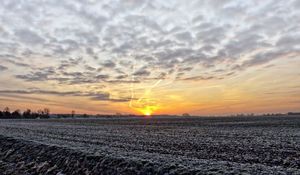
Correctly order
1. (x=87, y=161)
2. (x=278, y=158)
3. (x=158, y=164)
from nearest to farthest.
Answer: (x=158, y=164) < (x=87, y=161) < (x=278, y=158)

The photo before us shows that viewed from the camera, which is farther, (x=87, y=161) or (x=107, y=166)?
(x=87, y=161)

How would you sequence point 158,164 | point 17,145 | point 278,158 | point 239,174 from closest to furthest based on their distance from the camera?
1. point 239,174
2. point 158,164
3. point 278,158
4. point 17,145

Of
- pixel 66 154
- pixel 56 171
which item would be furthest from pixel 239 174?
pixel 66 154

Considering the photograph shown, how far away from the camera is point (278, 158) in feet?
73.4

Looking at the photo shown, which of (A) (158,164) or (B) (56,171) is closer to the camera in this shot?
(A) (158,164)

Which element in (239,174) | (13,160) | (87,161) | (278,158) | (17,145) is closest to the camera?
→ (239,174)

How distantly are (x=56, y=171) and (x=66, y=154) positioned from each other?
263cm

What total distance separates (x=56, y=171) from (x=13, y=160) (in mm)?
8043

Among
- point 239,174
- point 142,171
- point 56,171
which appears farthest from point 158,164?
point 56,171

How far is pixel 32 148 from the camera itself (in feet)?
94.6

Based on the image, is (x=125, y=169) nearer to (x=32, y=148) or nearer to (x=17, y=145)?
(x=32, y=148)

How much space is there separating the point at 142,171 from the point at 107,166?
2.78m

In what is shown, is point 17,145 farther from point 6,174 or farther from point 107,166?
point 107,166

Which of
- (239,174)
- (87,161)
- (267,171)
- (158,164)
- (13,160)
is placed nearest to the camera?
(239,174)
